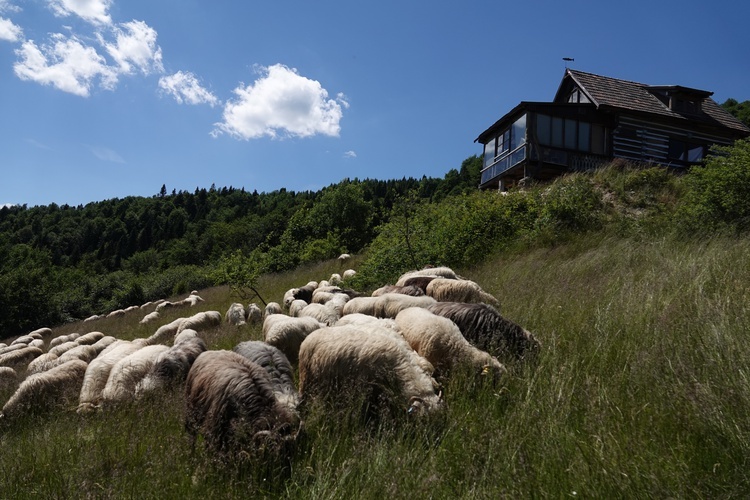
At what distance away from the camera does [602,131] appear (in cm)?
2420

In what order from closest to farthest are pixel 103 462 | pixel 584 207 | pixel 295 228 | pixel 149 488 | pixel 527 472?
pixel 527 472 < pixel 149 488 < pixel 103 462 < pixel 584 207 < pixel 295 228

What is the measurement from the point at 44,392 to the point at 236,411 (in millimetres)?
4822

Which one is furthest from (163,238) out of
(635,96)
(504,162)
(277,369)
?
(277,369)

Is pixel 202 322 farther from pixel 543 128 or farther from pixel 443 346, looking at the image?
pixel 543 128

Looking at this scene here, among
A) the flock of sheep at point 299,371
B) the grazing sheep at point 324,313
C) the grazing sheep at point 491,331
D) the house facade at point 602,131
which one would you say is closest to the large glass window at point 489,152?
the house facade at point 602,131

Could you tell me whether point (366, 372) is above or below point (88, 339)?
above

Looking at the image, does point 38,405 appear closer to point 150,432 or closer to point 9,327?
point 150,432

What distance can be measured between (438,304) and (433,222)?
1033 cm

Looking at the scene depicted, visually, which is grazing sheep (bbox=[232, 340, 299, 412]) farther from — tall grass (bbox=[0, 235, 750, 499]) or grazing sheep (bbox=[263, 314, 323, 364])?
grazing sheep (bbox=[263, 314, 323, 364])

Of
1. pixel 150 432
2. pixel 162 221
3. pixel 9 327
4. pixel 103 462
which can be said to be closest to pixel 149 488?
pixel 103 462

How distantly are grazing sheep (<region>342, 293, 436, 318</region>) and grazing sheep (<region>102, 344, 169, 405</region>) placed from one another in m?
2.93

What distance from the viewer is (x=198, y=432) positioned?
3.88 meters

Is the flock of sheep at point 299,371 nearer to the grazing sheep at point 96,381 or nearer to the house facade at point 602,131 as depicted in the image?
the grazing sheep at point 96,381

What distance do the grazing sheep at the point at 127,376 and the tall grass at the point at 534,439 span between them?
450 millimetres
